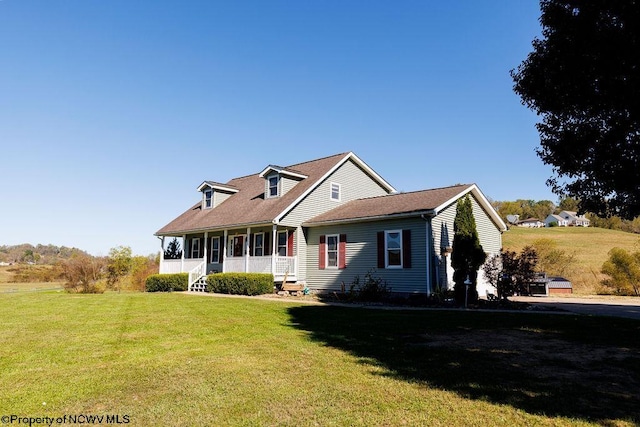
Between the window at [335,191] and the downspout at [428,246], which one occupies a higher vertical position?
the window at [335,191]

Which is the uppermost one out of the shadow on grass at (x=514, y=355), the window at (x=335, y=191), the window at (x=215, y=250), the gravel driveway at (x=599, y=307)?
the window at (x=335, y=191)

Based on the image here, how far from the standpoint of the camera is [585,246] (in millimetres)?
53750

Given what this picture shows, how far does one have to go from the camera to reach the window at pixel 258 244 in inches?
934

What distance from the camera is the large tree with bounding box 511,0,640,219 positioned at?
342 inches

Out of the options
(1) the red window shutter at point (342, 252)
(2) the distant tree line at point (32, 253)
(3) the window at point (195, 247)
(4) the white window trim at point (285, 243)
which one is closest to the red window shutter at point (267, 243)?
(4) the white window trim at point (285, 243)

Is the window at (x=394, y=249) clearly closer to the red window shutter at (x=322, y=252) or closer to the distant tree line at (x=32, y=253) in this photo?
the red window shutter at (x=322, y=252)

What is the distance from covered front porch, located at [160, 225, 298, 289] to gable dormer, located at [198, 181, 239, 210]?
238 cm

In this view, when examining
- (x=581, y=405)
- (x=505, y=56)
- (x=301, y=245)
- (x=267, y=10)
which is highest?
(x=267, y=10)

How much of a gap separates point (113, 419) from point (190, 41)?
637 inches

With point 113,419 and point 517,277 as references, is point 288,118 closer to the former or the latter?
point 517,277

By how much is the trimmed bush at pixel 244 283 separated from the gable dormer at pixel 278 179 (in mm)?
5405

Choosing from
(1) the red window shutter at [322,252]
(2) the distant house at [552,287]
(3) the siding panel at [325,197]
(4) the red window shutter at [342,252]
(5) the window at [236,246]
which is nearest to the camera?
(4) the red window shutter at [342,252]

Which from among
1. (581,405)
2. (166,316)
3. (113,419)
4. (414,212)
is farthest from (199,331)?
(414,212)

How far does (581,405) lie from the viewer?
4.23 metres
